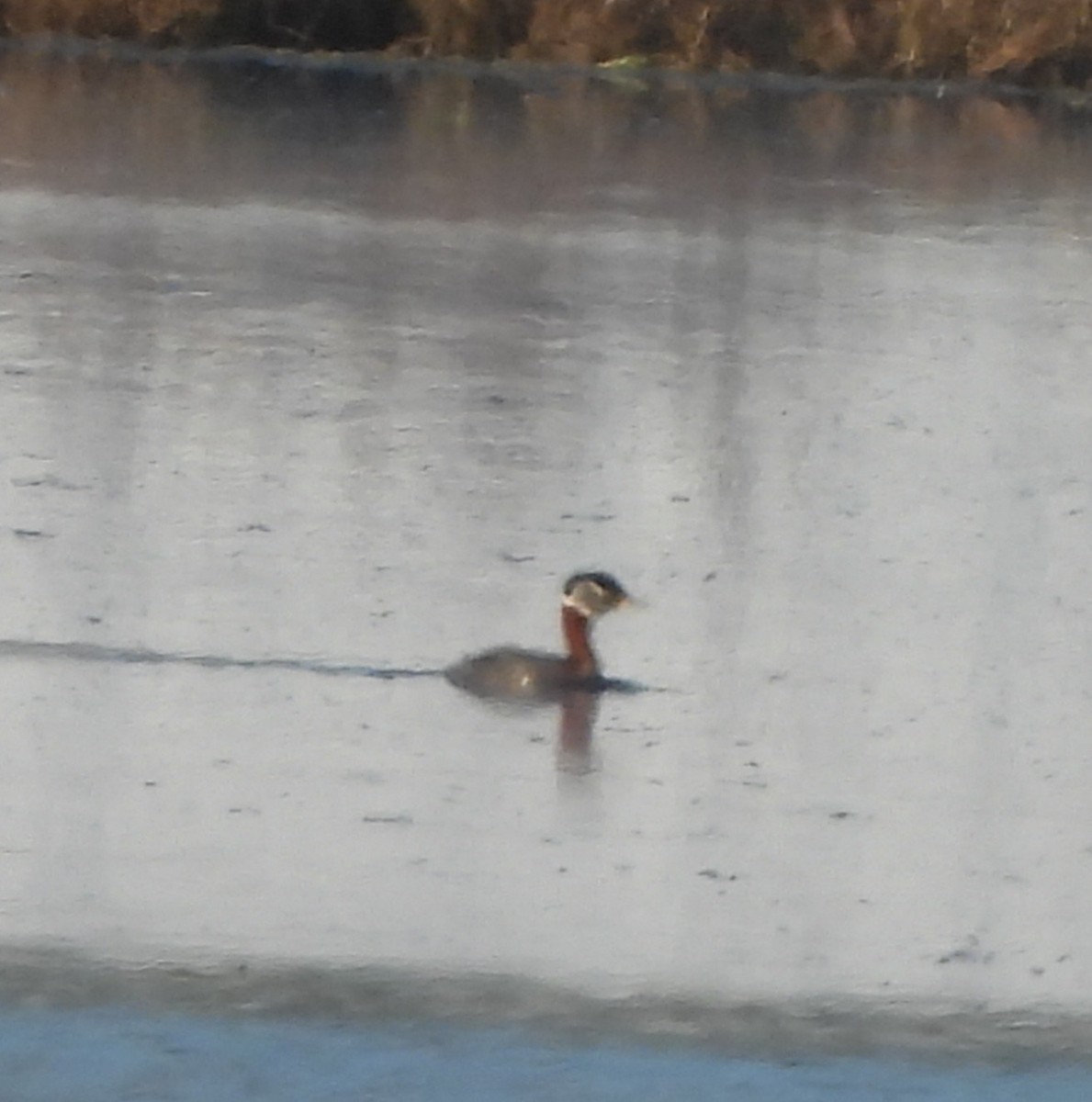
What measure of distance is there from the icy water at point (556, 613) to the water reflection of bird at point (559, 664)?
3.4 inches

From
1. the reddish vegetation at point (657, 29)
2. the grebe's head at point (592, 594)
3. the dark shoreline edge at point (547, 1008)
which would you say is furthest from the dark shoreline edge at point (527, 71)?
the dark shoreline edge at point (547, 1008)

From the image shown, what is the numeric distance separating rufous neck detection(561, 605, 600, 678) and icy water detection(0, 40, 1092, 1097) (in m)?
0.13

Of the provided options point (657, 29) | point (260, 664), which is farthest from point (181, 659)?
point (657, 29)

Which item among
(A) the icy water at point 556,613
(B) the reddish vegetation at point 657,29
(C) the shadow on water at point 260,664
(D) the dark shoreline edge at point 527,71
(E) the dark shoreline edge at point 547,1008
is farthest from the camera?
(B) the reddish vegetation at point 657,29

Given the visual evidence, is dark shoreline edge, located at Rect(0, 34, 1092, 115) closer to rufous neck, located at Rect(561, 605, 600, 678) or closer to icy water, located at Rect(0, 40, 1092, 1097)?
icy water, located at Rect(0, 40, 1092, 1097)

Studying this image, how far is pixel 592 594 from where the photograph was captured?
295 inches

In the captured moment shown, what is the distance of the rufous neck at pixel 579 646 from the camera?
7.36 metres

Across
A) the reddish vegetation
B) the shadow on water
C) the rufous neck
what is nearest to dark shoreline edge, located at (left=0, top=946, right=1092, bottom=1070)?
the shadow on water

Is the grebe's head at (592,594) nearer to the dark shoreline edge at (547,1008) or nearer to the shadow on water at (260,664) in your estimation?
the shadow on water at (260,664)

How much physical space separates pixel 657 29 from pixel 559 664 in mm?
21064

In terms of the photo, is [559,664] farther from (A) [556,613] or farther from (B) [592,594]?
(A) [556,613]

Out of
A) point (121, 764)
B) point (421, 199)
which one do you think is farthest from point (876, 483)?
point (421, 199)

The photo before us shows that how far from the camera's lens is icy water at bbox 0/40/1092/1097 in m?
5.68

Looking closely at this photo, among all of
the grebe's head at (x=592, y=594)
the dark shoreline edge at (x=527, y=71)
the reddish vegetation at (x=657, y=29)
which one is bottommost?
the grebe's head at (x=592, y=594)
